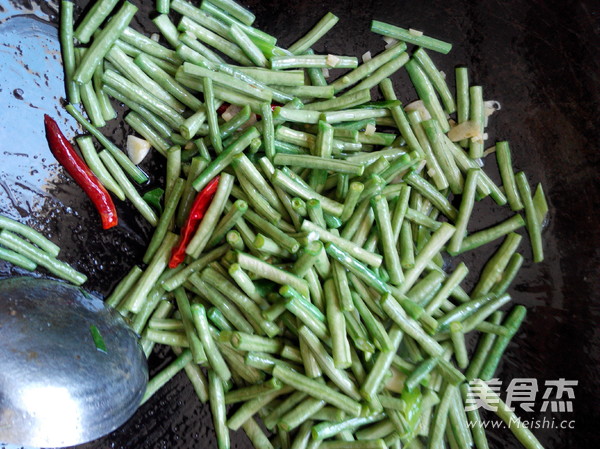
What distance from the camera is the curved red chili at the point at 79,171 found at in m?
2.91

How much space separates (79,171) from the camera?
9.57 feet

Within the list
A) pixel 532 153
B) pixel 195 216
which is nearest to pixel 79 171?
pixel 195 216

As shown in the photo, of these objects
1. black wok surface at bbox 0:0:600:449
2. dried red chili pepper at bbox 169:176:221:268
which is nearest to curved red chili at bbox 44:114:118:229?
black wok surface at bbox 0:0:600:449

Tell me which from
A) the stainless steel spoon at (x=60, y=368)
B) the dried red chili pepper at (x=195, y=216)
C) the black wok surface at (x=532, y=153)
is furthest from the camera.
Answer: the black wok surface at (x=532, y=153)

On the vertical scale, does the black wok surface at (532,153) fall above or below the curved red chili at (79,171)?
above

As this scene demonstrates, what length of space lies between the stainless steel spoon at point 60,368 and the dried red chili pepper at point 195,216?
0.46 meters

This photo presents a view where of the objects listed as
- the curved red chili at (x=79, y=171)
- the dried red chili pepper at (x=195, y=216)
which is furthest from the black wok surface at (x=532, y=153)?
the dried red chili pepper at (x=195, y=216)

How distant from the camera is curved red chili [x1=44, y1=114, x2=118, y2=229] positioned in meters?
2.91

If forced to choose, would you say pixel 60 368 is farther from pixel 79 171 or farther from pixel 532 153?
pixel 532 153

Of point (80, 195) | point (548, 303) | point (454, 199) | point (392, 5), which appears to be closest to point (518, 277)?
point (548, 303)

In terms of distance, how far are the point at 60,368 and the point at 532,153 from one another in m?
2.81

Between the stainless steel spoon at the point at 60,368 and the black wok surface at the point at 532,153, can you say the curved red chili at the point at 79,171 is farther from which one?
the stainless steel spoon at the point at 60,368

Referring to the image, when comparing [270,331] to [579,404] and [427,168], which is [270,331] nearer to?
[427,168]

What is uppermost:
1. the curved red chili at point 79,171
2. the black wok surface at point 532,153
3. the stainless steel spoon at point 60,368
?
the black wok surface at point 532,153
